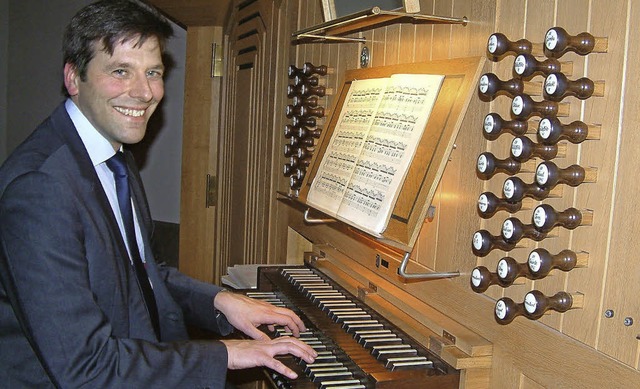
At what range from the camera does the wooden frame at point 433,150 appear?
70.1 inches

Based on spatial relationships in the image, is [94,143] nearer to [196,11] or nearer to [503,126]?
[503,126]

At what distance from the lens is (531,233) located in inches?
59.3

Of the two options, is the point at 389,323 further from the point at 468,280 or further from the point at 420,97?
the point at 420,97

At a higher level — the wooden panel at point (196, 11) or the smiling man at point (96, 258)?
the wooden panel at point (196, 11)

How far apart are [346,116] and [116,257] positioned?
100 cm

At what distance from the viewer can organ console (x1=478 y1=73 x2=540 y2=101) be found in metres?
1.53

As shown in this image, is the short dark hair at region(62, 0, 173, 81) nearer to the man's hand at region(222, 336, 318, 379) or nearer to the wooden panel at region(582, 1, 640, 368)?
the man's hand at region(222, 336, 318, 379)

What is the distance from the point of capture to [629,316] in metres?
1.34

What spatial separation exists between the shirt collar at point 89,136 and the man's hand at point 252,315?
0.59m

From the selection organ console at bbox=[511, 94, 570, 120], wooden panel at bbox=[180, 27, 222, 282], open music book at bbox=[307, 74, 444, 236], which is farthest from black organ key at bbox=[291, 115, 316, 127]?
wooden panel at bbox=[180, 27, 222, 282]

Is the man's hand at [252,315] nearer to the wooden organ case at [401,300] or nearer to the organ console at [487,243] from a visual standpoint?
the wooden organ case at [401,300]

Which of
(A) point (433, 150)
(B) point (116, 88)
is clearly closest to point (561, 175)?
(A) point (433, 150)

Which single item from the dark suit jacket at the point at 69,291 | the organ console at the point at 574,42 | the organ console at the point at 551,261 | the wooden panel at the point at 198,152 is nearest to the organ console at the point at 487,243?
the organ console at the point at 551,261

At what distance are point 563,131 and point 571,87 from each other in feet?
0.29
